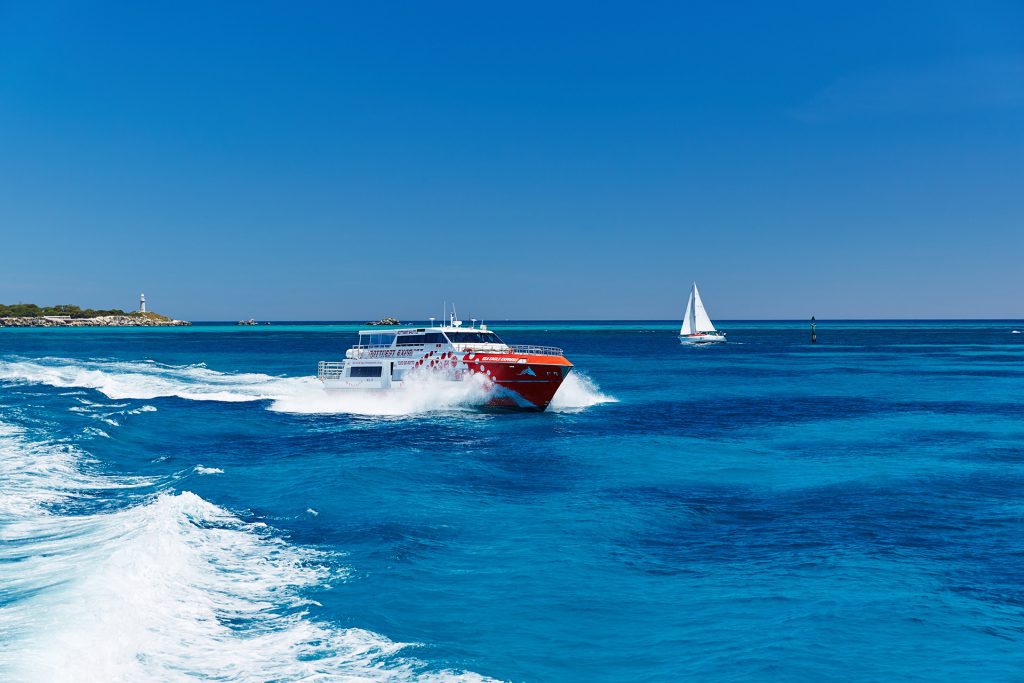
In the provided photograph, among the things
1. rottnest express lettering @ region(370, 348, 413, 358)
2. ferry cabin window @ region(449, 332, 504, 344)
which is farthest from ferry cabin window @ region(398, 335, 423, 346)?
ferry cabin window @ region(449, 332, 504, 344)

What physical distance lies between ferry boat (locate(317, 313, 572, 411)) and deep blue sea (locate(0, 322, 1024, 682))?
5.43 m

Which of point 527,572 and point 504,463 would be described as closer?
point 527,572

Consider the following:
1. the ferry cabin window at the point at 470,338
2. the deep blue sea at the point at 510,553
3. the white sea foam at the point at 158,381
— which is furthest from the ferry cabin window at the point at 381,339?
the deep blue sea at the point at 510,553

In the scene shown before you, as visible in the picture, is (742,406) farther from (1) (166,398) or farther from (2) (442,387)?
(1) (166,398)

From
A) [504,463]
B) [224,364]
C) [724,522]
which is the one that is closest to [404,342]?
[504,463]

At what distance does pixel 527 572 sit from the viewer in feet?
48.8

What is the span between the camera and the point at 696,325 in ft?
447

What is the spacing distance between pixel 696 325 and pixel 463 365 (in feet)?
336

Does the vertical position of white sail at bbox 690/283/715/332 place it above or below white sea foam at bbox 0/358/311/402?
above

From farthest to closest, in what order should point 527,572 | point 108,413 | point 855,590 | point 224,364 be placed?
1. point 224,364
2. point 108,413
3. point 527,572
4. point 855,590

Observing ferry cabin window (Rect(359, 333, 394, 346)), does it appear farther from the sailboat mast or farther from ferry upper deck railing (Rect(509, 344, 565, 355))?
the sailboat mast

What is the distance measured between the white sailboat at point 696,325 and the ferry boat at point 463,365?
94.9m

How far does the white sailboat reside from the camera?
133 m

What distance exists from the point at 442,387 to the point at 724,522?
24751 millimetres
